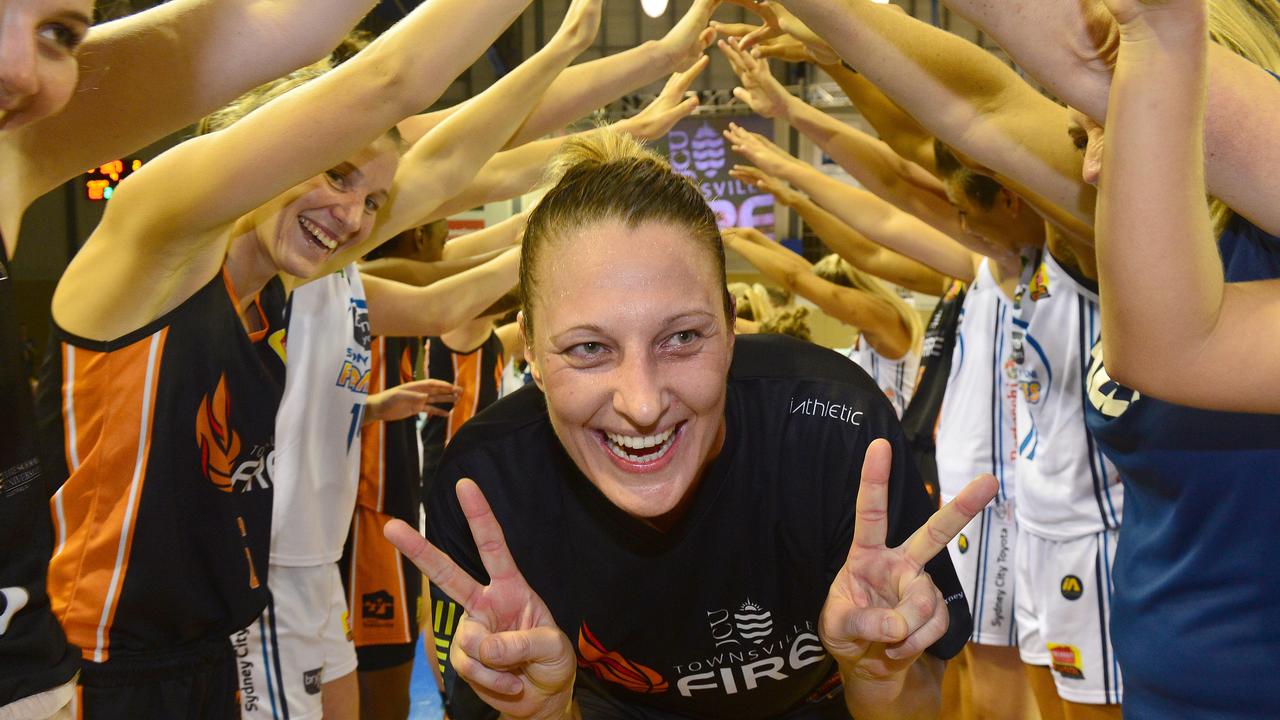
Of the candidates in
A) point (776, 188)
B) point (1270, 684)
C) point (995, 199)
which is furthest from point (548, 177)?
point (776, 188)

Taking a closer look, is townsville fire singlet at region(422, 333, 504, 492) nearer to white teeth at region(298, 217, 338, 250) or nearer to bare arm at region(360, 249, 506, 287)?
bare arm at region(360, 249, 506, 287)

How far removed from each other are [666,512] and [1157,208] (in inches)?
38.3

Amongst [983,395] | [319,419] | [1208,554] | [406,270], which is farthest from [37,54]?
[983,395]

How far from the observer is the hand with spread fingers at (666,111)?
4.04 m

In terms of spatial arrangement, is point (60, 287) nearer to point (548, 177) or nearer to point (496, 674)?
point (548, 177)

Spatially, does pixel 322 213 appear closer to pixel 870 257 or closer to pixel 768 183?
pixel 768 183

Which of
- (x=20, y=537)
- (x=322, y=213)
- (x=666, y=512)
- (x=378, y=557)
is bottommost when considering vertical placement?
(x=378, y=557)

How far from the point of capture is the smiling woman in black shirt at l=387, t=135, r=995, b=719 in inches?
63.5

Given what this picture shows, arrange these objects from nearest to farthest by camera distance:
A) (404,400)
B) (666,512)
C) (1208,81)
A: (1208,81) → (666,512) → (404,400)

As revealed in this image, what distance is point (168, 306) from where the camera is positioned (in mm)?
2121

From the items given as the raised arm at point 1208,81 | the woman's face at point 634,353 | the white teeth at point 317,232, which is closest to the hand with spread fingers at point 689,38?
the white teeth at point 317,232

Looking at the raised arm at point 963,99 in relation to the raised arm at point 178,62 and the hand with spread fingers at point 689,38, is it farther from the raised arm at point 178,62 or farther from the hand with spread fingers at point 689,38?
the hand with spread fingers at point 689,38

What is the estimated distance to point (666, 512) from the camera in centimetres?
183

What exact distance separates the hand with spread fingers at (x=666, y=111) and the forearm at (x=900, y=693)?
2562mm
